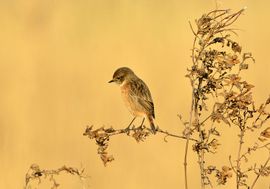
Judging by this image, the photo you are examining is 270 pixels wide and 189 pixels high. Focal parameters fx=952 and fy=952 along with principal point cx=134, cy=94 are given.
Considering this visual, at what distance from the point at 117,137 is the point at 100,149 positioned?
5124 mm

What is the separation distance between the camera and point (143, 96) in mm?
7430

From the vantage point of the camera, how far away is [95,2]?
15.4 meters

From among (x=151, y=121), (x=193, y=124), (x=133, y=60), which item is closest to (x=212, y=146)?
(x=193, y=124)

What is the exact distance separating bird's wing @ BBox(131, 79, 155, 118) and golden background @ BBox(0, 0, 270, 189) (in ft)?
2.97

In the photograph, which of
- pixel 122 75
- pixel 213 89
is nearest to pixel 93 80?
pixel 122 75

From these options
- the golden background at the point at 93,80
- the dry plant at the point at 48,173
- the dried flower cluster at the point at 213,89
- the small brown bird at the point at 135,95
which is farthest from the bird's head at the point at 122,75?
the dry plant at the point at 48,173

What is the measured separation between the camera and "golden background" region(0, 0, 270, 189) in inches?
349

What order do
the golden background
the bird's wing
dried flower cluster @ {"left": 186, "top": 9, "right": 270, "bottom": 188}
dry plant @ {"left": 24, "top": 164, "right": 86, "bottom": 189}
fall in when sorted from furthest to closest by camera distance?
1. the golden background
2. the bird's wing
3. dried flower cluster @ {"left": 186, "top": 9, "right": 270, "bottom": 188}
4. dry plant @ {"left": 24, "top": 164, "right": 86, "bottom": 189}

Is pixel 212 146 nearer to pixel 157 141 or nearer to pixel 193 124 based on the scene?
pixel 193 124

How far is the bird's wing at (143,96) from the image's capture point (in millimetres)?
7387

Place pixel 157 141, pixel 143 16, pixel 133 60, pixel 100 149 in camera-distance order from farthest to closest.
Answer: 1. pixel 143 16
2. pixel 133 60
3. pixel 157 141
4. pixel 100 149

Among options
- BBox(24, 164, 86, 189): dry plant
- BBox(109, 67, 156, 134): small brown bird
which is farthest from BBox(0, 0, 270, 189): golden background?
BBox(24, 164, 86, 189): dry plant

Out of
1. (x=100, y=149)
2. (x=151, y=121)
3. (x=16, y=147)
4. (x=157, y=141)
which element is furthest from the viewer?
(x=157, y=141)

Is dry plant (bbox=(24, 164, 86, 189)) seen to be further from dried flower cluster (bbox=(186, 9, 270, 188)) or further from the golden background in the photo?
the golden background
